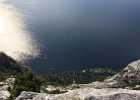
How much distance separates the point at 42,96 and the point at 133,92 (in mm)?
12719

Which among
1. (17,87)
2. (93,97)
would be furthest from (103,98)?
(17,87)

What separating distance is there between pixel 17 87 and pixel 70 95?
49.5m

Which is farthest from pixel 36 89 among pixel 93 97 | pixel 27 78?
pixel 93 97

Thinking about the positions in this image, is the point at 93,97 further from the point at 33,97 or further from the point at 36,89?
the point at 36,89

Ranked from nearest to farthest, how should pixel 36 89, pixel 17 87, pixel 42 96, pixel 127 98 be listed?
pixel 127 98 → pixel 42 96 → pixel 17 87 → pixel 36 89

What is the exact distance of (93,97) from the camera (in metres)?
49.2

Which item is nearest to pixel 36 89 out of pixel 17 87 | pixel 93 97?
pixel 17 87

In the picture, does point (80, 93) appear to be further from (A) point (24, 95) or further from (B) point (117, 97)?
(A) point (24, 95)

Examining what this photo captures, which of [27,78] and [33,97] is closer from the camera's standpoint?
[33,97]

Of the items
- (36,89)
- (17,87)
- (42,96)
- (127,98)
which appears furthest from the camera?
(36,89)

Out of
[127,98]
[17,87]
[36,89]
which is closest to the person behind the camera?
[127,98]

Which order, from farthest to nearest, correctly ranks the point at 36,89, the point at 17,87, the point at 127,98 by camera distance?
the point at 36,89 → the point at 17,87 → the point at 127,98

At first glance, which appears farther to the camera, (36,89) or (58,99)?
(36,89)

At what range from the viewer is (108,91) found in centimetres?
5134
